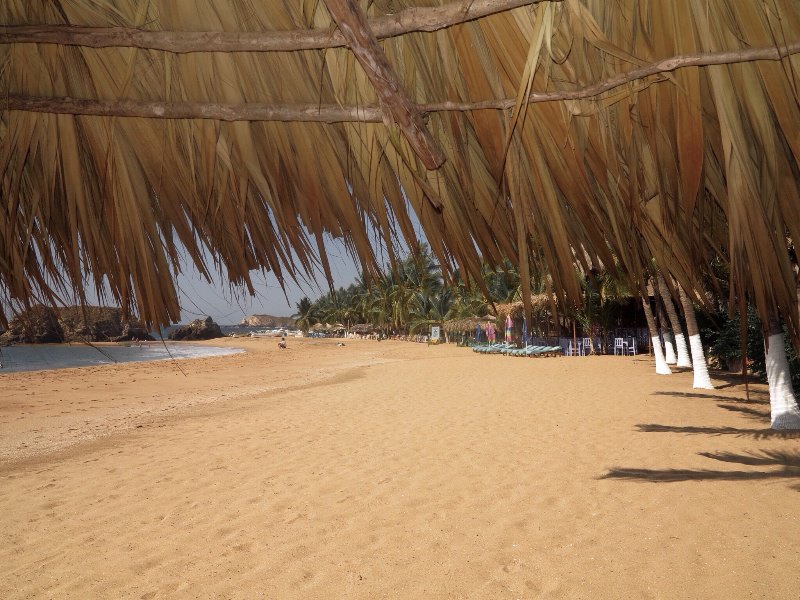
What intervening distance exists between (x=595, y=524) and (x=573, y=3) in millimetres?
3906

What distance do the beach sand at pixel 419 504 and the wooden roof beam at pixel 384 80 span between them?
287 cm

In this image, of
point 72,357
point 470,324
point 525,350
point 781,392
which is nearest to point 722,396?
point 781,392

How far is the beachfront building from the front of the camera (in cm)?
111

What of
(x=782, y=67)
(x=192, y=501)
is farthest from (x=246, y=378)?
(x=782, y=67)

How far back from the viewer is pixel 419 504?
181 inches

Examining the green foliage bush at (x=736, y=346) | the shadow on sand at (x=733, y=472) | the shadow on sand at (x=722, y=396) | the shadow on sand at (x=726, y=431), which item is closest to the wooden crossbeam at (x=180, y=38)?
the shadow on sand at (x=733, y=472)

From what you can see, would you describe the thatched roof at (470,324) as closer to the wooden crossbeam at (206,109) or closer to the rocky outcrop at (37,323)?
the rocky outcrop at (37,323)

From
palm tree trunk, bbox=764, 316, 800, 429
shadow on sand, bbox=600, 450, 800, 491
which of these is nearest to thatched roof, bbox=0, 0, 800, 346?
shadow on sand, bbox=600, 450, 800, 491

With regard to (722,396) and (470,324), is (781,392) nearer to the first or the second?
(722,396)

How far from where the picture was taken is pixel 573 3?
1068mm

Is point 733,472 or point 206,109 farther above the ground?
point 206,109

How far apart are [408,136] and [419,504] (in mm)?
4014

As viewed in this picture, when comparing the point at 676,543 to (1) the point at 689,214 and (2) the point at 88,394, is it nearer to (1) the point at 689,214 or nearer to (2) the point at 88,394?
(1) the point at 689,214

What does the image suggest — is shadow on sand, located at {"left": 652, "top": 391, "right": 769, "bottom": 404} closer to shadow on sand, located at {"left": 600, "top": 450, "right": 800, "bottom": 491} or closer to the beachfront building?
shadow on sand, located at {"left": 600, "top": 450, "right": 800, "bottom": 491}
